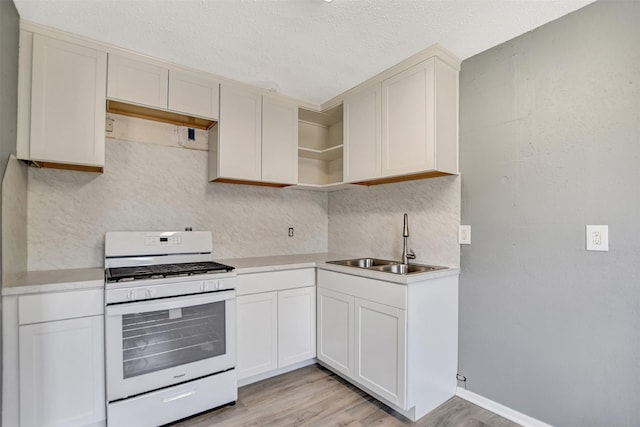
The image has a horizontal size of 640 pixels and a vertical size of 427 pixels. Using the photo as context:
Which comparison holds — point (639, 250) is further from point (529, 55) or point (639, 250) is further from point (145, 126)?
point (145, 126)

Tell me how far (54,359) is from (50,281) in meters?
0.41

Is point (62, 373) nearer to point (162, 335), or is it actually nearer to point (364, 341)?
point (162, 335)

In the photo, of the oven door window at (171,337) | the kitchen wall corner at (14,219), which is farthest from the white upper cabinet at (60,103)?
the oven door window at (171,337)

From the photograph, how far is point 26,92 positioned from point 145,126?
0.72 metres

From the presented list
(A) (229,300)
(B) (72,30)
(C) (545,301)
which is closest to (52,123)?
(B) (72,30)

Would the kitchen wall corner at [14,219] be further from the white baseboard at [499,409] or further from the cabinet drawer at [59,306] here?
the white baseboard at [499,409]

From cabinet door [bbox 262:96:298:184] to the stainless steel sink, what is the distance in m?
0.90

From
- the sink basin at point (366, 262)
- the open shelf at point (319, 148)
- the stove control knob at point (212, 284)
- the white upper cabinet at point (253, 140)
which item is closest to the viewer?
the stove control knob at point (212, 284)

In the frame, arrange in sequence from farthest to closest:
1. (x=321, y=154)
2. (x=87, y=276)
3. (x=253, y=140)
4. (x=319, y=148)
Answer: (x=319, y=148) < (x=321, y=154) < (x=253, y=140) < (x=87, y=276)

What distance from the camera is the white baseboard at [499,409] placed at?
5.91 feet

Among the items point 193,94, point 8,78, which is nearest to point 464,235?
point 193,94

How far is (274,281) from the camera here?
93.4 inches

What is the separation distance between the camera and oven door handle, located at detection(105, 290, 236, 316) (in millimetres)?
1692

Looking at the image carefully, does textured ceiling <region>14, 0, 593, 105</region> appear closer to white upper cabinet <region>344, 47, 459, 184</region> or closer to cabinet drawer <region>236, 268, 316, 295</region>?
white upper cabinet <region>344, 47, 459, 184</region>
